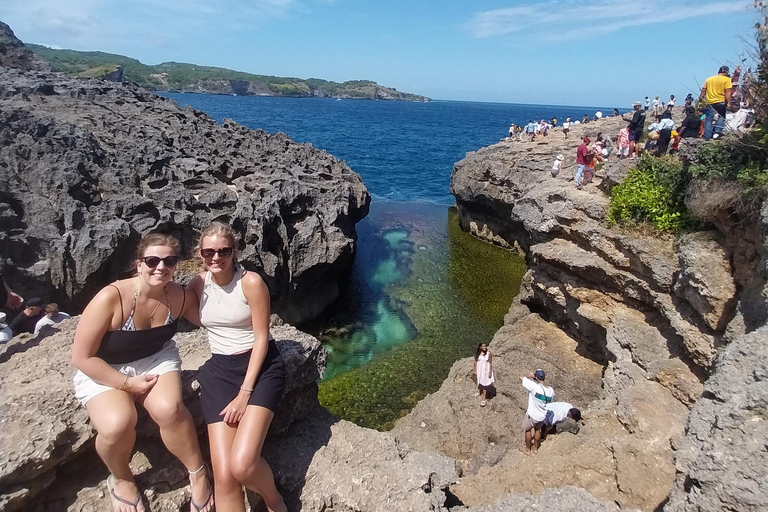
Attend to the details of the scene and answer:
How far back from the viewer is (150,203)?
19.2m

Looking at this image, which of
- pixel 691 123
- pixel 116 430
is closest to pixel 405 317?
pixel 691 123

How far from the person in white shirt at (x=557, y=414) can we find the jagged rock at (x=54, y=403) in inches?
265

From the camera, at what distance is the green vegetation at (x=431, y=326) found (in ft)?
53.8

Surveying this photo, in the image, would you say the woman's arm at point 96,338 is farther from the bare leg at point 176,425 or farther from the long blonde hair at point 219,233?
the long blonde hair at point 219,233

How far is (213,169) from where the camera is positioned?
927 inches

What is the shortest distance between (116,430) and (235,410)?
1.19 metres

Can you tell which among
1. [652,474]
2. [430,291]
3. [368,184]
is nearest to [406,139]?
[368,184]

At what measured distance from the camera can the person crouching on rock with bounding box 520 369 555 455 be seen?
37.5 feet

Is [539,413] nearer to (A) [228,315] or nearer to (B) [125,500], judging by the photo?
(A) [228,315]

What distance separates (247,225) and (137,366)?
1499 centimetres

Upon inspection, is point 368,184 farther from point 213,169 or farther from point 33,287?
point 33,287

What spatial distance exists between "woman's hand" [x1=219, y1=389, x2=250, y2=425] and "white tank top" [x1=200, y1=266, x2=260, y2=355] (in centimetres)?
59

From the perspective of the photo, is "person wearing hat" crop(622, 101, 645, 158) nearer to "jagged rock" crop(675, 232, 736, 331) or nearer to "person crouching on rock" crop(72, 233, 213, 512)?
"jagged rock" crop(675, 232, 736, 331)

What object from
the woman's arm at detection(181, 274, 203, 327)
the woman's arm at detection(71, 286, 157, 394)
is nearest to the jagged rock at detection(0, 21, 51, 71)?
the woman's arm at detection(181, 274, 203, 327)
